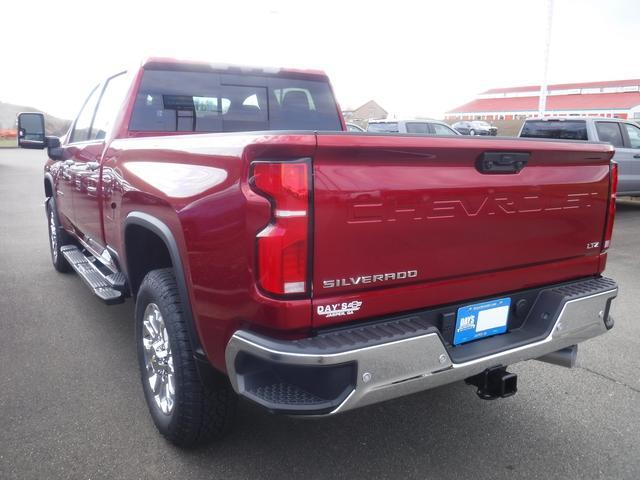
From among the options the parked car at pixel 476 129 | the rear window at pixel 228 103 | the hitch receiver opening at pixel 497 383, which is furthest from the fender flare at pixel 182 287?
the parked car at pixel 476 129

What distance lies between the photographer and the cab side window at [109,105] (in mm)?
3932

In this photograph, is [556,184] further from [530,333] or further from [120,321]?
[120,321]

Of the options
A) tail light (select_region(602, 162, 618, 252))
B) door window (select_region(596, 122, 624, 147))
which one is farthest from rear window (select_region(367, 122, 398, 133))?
tail light (select_region(602, 162, 618, 252))

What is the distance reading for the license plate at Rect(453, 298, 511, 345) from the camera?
7.97 ft

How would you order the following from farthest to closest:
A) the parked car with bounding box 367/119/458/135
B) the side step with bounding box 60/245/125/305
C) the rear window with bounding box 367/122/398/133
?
the rear window with bounding box 367/122/398/133 → the parked car with bounding box 367/119/458/135 → the side step with bounding box 60/245/125/305

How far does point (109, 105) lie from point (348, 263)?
2968mm

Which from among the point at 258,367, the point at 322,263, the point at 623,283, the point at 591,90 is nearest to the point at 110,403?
the point at 258,367

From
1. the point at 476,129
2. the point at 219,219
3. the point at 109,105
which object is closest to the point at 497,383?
the point at 219,219

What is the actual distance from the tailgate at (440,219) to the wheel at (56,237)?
446cm

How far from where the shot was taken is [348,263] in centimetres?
206

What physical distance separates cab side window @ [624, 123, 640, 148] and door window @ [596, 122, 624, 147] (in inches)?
10.1

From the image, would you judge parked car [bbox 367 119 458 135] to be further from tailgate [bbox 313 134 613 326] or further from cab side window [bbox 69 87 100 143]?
tailgate [bbox 313 134 613 326]

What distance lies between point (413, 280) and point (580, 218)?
3.50 ft

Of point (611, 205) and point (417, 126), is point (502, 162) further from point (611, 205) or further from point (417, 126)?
point (417, 126)
